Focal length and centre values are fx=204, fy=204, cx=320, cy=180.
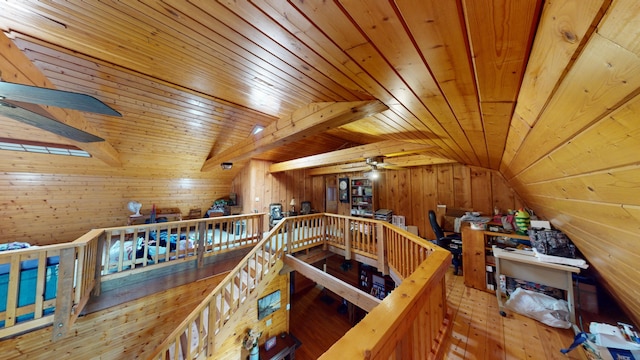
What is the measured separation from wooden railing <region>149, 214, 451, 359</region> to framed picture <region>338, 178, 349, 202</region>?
1.87m

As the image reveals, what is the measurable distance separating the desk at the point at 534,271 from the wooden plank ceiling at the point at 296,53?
173 cm

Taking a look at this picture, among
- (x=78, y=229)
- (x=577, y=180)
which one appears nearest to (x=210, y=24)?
(x=577, y=180)

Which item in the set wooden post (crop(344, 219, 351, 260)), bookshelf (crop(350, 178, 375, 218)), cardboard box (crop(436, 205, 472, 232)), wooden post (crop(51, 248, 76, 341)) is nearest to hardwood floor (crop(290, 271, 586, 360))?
cardboard box (crop(436, 205, 472, 232))

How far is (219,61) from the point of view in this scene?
1.67m

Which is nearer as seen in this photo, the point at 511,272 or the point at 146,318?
the point at 511,272

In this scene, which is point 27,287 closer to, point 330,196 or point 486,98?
point 486,98

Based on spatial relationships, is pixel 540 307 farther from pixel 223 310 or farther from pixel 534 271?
pixel 223 310

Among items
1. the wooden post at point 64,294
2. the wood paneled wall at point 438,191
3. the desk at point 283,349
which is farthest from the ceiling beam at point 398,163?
the wooden post at point 64,294

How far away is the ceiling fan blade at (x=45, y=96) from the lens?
41.7 inches

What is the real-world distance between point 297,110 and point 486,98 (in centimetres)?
178

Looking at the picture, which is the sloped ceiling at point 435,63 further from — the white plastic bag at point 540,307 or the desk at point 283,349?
the desk at point 283,349

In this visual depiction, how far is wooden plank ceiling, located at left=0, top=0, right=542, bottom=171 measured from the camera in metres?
0.65

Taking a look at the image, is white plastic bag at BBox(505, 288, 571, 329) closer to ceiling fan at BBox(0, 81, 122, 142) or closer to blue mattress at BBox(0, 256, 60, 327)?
ceiling fan at BBox(0, 81, 122, 142)

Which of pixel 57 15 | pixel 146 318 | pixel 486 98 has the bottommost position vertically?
pixel 146 318
